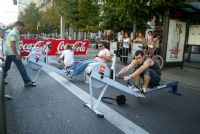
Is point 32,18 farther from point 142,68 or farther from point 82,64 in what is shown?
point 142,68

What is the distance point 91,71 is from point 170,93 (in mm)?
3175

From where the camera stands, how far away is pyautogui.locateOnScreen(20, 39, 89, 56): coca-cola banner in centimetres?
1480

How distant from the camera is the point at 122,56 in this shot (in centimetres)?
1515

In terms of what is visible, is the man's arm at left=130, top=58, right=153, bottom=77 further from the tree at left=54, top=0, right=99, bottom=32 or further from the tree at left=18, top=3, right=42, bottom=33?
the tree at left=18, top=3, right=42, bottom=33

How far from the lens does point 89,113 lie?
5.73 metres

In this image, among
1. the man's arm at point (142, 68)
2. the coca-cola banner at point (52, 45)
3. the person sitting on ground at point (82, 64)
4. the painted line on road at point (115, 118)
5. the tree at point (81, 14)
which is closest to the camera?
the painted line on road at point (115, 118)

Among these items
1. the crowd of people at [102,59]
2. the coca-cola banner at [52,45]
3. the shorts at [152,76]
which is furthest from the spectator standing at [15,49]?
the coca-cola banner at [52,45]

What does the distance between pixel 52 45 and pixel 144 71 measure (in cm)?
937

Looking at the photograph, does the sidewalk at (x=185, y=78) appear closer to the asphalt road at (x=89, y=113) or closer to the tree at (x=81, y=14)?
the asphalt road at (x=89, y=113)

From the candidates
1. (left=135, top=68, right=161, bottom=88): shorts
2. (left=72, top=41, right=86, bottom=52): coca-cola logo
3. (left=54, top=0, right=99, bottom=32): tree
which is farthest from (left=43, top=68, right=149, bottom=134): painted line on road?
(left=54, top=0, right=99, bottom=32): tree

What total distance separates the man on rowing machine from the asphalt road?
0.37 meters

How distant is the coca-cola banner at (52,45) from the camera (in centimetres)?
1480

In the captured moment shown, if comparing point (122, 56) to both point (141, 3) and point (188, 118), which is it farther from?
point (188, 118)

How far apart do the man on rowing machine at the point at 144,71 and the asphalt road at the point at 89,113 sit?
1.22 feet
